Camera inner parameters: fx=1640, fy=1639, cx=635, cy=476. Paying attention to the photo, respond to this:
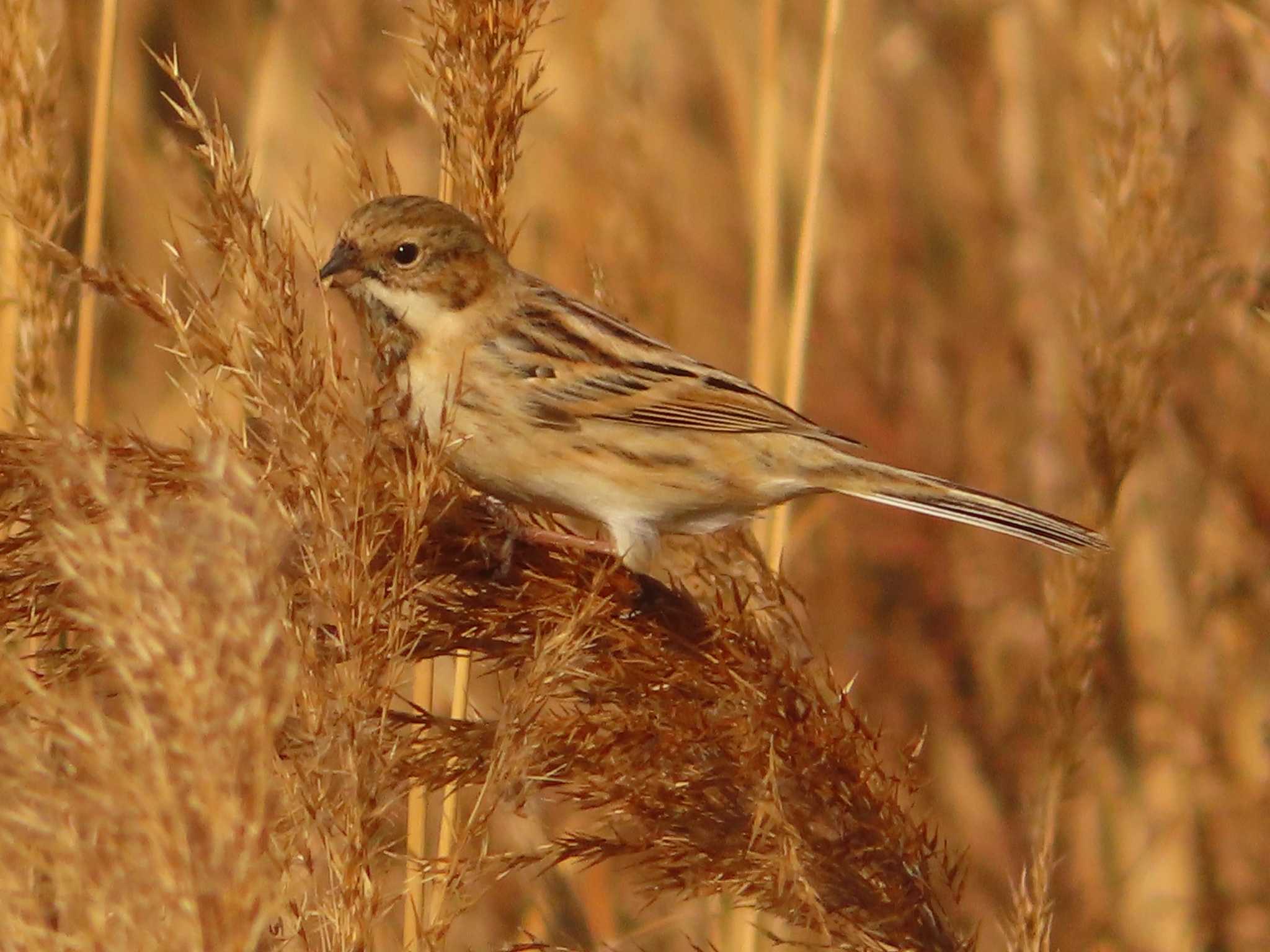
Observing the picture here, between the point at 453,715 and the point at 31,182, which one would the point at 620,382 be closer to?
the point at 453,715

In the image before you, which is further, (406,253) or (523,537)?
(406,253)

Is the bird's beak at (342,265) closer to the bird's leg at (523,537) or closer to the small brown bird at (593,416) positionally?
the small brown bird at (593,416)

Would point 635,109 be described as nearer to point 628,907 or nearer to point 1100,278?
point 1100,278

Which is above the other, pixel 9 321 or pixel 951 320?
pixel 951 320

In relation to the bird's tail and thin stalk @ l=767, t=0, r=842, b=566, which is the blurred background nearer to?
thin stalk @ l=767, t=0, r=842, b=566


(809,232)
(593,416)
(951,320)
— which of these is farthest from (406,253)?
(951,320)

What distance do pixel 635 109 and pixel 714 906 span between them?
71.5 inches

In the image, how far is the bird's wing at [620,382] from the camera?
3012 mm

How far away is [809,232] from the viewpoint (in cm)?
305

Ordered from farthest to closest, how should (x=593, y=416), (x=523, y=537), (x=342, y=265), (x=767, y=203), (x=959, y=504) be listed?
(x=767, y=203) < (x=593, y=416) < (x=959, y=504) < (x=342, y=265) < (x=523, y=537)

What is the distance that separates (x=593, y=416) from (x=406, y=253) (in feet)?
1.53

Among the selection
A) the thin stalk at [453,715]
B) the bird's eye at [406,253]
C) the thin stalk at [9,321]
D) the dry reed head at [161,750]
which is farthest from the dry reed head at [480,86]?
the dry reed head at [161,750]

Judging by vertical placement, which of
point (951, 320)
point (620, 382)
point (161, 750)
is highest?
point (951, 320)

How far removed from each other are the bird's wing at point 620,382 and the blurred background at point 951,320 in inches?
23.3
